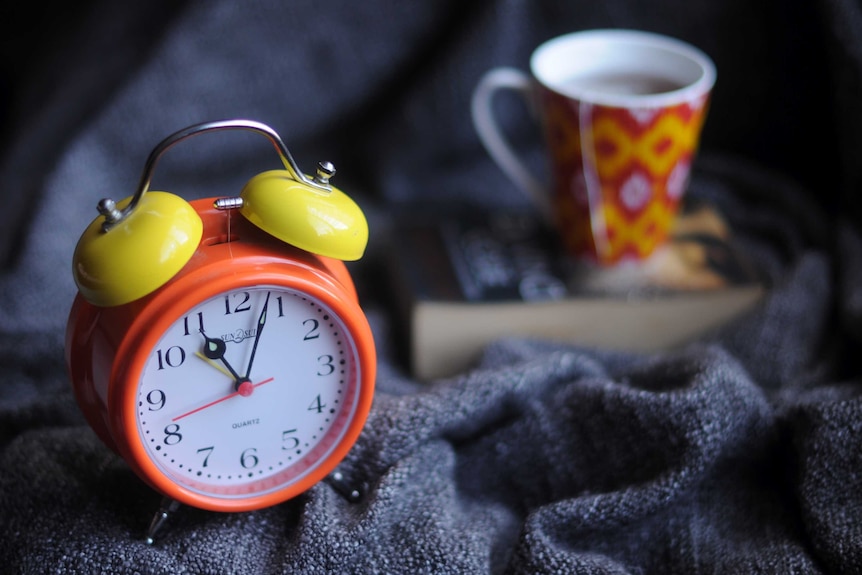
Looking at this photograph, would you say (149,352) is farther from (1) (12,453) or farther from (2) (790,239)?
(2) (790,239)

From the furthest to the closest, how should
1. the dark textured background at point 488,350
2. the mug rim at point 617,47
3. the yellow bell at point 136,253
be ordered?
the mug rim at point 617,47, the dark textured background at point 488,350, the yellow bell at point 136,253

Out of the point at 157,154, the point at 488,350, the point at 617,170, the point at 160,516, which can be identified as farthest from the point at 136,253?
the point at 617,170

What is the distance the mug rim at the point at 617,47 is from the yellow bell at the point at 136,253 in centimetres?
39

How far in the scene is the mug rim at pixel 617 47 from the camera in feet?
2.34

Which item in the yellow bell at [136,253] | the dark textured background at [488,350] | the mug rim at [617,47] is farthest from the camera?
the mug rim at [617,47]

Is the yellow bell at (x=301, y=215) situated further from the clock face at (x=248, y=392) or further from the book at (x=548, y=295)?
the book at (x=548, y=295)

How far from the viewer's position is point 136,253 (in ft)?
1.44

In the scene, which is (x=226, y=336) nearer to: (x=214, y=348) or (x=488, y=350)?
(x=214, y=348)

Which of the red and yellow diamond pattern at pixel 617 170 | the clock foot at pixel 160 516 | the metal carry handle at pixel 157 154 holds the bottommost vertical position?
the clock foot at pixel 160 516

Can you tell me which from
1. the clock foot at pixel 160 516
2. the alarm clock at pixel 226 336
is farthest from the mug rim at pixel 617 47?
the clock foot at pixel 160 516

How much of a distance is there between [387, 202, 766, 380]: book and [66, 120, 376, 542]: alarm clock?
0.21 meters

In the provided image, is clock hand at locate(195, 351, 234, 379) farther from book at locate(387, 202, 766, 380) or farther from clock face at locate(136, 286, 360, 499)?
book at locate(387, 202, 766, 380)

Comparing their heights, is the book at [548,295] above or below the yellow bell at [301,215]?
below

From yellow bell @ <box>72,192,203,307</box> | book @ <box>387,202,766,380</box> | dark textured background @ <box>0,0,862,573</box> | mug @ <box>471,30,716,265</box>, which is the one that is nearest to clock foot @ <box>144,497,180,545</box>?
dark textured background @ <box>0,0,862,573</box>
